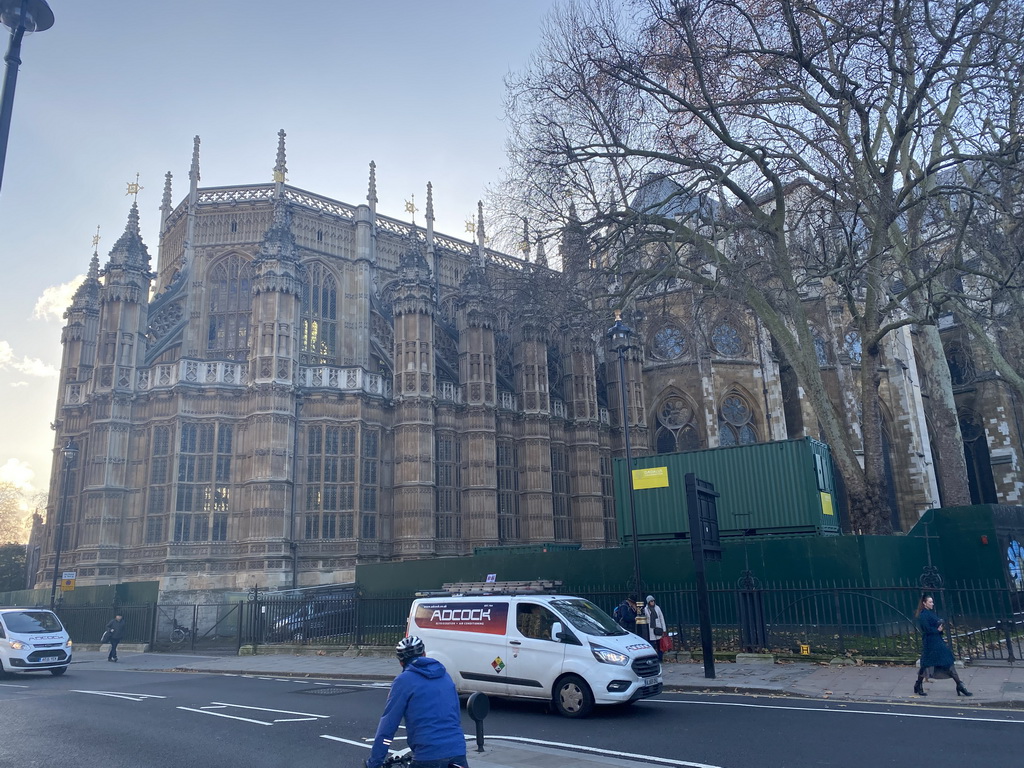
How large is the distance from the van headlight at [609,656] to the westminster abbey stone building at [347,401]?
1185 centimetres

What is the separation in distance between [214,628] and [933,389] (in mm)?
24150

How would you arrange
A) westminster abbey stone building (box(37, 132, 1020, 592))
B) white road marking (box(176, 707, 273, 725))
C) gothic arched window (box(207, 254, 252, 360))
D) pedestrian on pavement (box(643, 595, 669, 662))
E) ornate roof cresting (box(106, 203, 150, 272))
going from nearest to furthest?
1. white road marking (box(176, 707, 273, 725))
2. pedestrian on pavement (box(643, 595, 669, 662))
3. westminster abbey stone building (box(37, 132, 1020, 592))
4. ornate roof cresting (box(106, 203, 150, 272))
5. gothic arched window (box(207, 254, 252, 360))

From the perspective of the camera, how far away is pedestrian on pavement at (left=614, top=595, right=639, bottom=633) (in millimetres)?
15530

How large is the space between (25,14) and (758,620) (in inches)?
616

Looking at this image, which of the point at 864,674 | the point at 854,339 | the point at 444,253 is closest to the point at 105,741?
the point at 864,674

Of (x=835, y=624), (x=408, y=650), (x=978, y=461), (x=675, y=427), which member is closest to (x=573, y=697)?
(x=408, y=650)

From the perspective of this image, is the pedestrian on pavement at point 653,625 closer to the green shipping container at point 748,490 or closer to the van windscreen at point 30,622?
the green shipping container at point 748,490

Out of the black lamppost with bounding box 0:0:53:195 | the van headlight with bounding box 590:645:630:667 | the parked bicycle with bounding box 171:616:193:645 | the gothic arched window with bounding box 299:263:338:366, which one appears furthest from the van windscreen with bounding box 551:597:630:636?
the gothic arched window with bounding box 299:263:338:366

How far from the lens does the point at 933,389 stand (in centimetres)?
2223

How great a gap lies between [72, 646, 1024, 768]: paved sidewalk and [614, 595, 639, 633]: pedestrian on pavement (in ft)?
3.45

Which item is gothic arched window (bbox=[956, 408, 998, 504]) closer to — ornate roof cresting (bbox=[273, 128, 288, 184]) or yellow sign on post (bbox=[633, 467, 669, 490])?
yellow sign on post (bbox=[633, 467, 669, 490])

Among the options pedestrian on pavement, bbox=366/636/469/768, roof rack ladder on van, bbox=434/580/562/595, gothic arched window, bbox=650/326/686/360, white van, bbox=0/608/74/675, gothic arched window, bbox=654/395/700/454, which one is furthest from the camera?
gothic arched window, bbox=650/326/686/360

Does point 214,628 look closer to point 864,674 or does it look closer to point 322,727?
point 322,727

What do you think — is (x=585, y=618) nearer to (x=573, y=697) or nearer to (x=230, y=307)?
(x=573, y=697)
